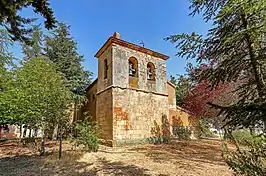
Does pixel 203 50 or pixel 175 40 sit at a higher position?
pixel 175 40

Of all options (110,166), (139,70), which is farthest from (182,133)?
(110,166)

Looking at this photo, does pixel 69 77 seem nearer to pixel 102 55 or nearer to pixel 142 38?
pixel 102 55

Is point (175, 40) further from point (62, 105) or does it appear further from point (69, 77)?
point (69, 77)

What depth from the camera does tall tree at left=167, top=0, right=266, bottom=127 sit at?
3336mm

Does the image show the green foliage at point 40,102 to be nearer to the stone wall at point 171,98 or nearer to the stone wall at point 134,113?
the stone wall at point 134,113

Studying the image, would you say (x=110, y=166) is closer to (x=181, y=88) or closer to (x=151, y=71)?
(x=151, y=71)

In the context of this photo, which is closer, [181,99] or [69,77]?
[69,77]

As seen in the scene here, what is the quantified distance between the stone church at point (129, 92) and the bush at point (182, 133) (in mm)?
528

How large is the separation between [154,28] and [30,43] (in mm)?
7382

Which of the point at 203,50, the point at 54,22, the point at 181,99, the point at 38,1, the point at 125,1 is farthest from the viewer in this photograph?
the point at 181,99

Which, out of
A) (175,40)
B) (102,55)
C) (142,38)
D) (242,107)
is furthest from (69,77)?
(242,107)

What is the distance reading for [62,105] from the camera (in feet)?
26.7

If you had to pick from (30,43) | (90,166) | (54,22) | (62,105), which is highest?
(54,22)

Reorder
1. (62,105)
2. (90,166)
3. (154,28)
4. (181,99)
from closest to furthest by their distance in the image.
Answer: (90,166) → (62,105) → (154,28) → (181,99)
